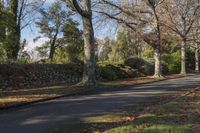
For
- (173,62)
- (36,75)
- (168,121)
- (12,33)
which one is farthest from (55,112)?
(173,62)

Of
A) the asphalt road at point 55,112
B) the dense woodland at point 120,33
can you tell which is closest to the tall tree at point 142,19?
the dense woodland at point 120,33

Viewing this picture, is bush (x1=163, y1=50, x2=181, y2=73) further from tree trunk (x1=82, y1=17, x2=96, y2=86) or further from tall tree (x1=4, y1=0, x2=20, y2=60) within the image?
tree trunk (x1=82, y1=17, x2=96, y2=86)

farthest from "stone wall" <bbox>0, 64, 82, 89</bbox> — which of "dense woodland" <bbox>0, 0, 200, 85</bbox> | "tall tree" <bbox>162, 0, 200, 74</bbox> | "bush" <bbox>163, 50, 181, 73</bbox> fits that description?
"bush" <bbox>163, 50, 181, 73</bbox>

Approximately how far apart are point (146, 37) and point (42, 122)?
30404mm

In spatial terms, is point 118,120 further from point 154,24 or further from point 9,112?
point 154,24

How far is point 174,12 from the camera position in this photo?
51.2 metres

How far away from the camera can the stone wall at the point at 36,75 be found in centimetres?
2831

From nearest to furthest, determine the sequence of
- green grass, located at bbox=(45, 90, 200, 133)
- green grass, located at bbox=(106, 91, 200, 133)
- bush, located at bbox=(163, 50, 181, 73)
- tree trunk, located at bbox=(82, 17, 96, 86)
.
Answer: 1. green grass, located at bbox=(106, 91, 200, 133)
2. green grass, located at bbox=(45, 90, 200, 133)
3. tree trunk, located at bbox=(82, 17, 96, 86)
4. bush, located at bbox=(163, 50, 181, 73)

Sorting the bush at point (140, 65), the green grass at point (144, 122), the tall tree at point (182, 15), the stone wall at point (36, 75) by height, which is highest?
the tall tree at point (182, 15)

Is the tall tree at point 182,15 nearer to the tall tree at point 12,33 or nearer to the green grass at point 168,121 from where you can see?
the tall tree at point 12,33

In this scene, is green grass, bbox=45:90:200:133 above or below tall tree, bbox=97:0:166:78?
below

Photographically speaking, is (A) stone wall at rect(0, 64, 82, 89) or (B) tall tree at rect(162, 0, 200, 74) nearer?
(A) stone wall at rect(0, 64, 82, 89)

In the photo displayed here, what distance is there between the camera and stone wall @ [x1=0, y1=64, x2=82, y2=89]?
2831 centimetres

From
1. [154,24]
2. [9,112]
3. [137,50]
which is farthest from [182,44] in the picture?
[9,112]
